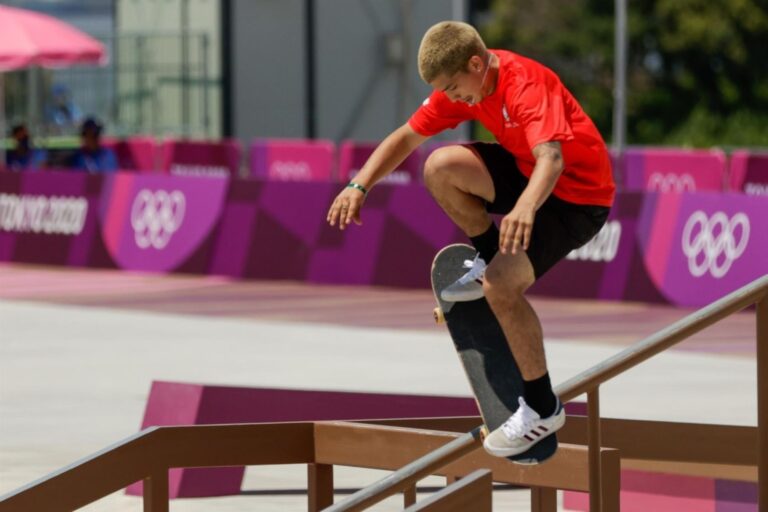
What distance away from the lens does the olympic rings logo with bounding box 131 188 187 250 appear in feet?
73.9

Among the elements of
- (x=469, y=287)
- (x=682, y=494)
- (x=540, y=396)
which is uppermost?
(x=469, y=287)

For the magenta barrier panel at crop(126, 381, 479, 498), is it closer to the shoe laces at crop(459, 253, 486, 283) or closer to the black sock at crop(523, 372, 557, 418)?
the shoe laces at crop(459, 253, 486, 283)

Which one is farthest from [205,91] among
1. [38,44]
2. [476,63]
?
[476,63]

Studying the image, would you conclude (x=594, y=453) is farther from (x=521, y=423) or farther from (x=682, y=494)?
(x=682, y=494)

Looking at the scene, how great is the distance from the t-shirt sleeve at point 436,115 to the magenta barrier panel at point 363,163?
23307 millimetres

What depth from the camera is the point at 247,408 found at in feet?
32.4

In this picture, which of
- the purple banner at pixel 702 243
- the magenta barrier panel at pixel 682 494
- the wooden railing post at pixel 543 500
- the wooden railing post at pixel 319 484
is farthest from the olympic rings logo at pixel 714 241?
the wooden railing post at pixel 543 500

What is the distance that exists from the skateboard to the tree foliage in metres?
53.1

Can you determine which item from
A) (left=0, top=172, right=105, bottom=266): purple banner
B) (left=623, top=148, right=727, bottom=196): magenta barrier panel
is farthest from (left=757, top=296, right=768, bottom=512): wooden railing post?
(left=623, top=148, right=727, bottom=196): magenta barrier panel

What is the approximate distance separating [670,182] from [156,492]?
68.5ft

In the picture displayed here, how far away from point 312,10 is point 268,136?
3078mm

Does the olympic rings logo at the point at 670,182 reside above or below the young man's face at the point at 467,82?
below

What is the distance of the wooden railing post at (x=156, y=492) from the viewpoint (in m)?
7.59

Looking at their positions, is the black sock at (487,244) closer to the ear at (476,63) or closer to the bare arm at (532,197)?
the bare arm at (532,197)
